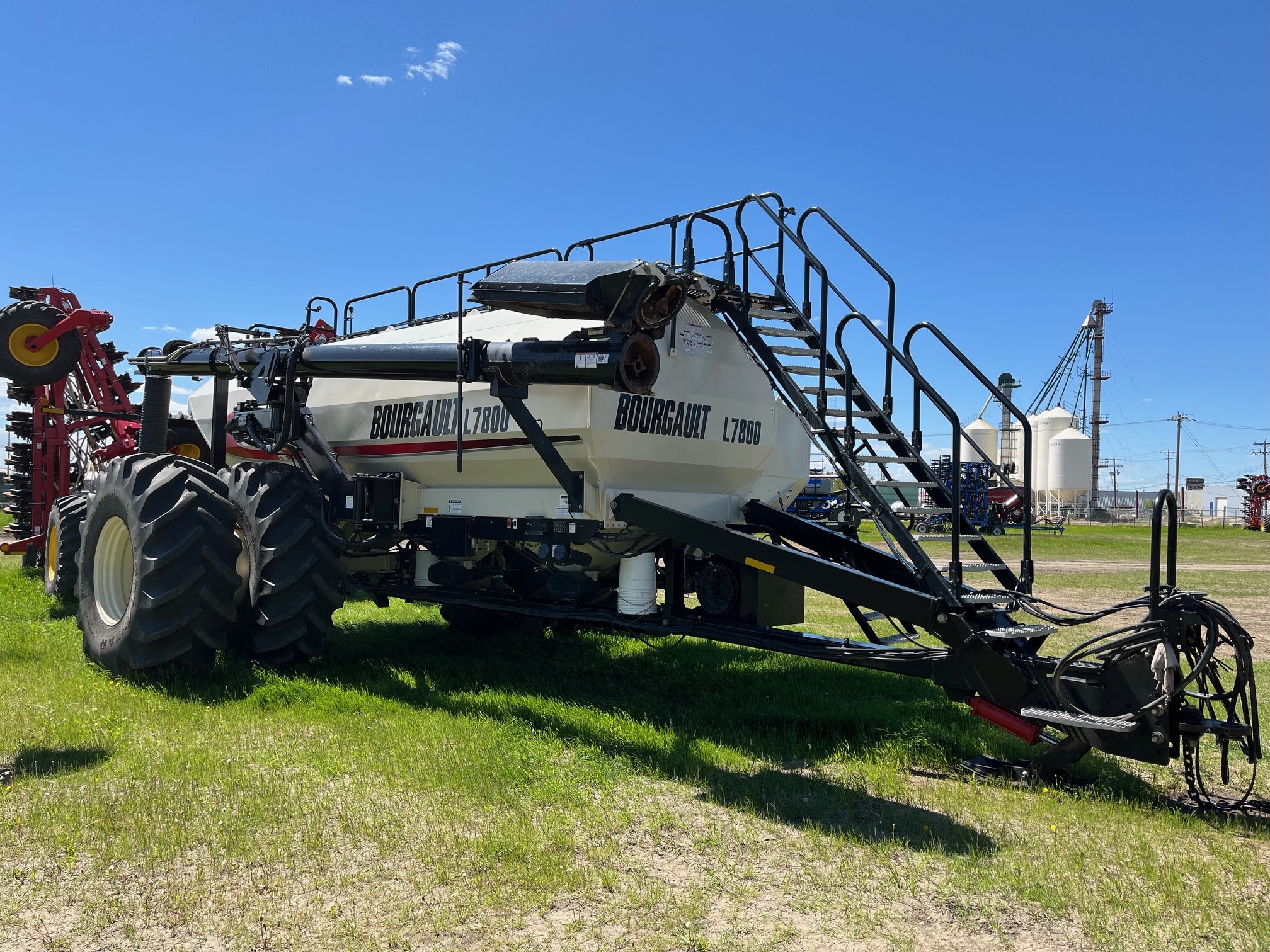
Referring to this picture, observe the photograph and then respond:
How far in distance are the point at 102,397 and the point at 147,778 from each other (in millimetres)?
8732

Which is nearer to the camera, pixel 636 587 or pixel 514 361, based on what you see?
pixel 514 361

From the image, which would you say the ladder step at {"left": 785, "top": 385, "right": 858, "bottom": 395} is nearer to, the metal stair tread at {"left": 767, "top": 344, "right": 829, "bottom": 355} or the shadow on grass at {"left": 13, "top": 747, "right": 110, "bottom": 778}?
the metal stair tread at {"left": 767, "top": 344, "right": 829, "bottom": 355}

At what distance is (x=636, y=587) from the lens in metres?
6.54

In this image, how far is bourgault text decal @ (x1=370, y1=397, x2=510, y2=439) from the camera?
21.7ft

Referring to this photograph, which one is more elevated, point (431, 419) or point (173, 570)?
point (431, 419)

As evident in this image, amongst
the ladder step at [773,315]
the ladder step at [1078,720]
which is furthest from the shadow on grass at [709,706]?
the ladder step at [773,315]

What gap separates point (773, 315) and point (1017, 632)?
109 inches

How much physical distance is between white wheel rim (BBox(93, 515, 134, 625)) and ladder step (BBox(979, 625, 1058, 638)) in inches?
240

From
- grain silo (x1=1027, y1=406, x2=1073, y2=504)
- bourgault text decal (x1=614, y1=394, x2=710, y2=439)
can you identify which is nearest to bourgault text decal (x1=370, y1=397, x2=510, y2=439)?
bourgault text decal (x1=614, y1=394, x2=710, y2=439)

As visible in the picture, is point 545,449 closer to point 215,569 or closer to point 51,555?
point 215,569

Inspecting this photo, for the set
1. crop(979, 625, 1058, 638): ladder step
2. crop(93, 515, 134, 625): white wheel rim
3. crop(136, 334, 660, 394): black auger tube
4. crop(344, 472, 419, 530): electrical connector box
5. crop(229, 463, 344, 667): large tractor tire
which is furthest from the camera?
crop(93, 515, 134, 625): white wheel rim

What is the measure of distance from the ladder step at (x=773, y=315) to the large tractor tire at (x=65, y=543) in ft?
20.6

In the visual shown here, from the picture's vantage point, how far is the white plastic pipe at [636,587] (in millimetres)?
6500

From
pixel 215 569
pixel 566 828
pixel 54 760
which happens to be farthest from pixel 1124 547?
pixel 54 760
